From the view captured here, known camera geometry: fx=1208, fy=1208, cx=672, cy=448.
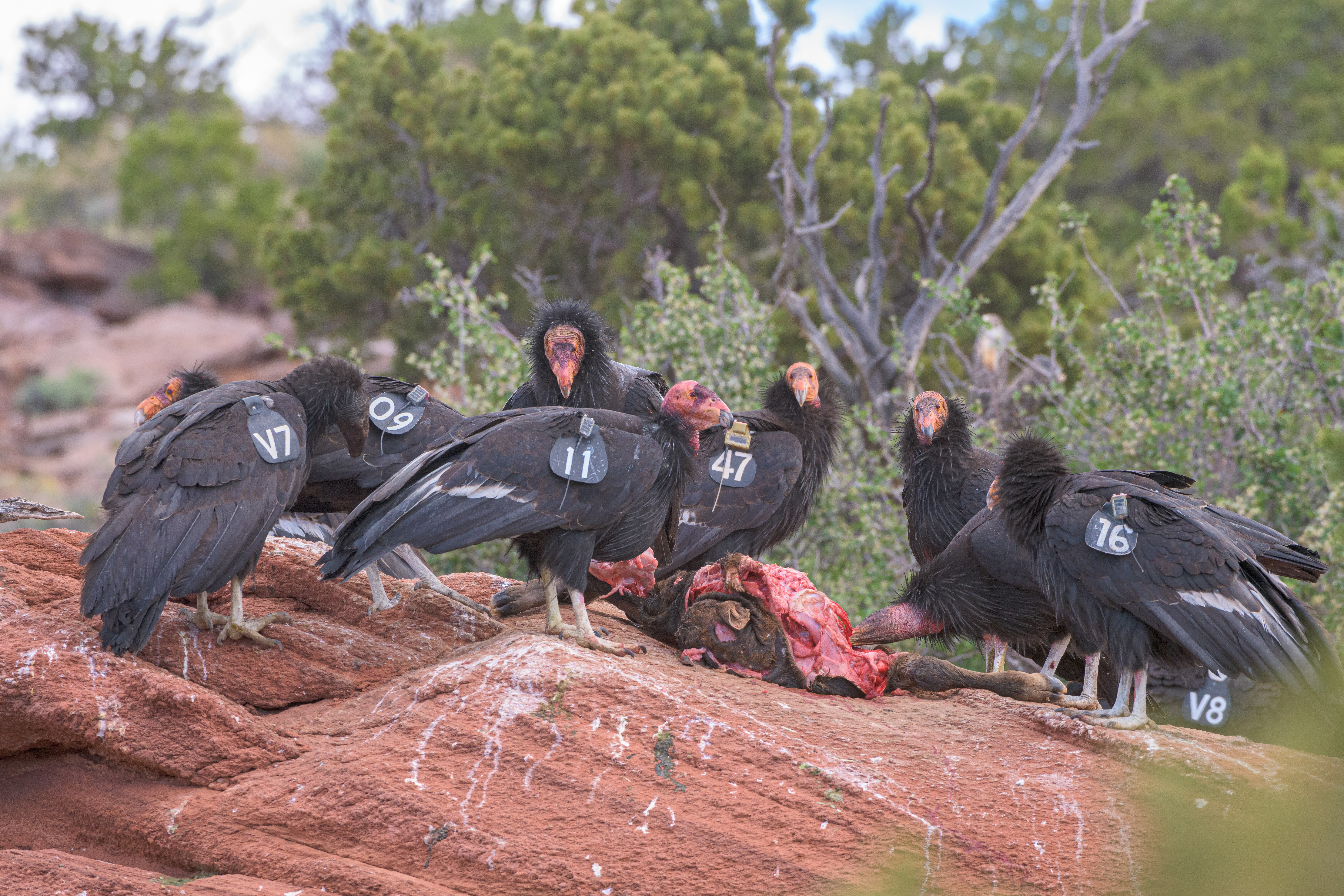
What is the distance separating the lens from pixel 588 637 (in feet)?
14.4

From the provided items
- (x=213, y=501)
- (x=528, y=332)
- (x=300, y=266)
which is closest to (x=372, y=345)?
(x=300, y=266)

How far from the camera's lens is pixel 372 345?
16.9m

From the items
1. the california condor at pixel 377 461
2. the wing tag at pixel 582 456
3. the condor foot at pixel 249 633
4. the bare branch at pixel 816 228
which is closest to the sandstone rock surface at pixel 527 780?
the condor foot at pixel 249 633

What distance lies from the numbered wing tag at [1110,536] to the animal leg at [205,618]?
3.15 m

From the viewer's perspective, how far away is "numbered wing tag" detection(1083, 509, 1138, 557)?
4.36 meters

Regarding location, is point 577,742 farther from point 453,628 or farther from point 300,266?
point 300,266

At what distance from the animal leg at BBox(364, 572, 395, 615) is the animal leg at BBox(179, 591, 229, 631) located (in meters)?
0.64

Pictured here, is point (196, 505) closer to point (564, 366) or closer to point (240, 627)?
point (240, 627)

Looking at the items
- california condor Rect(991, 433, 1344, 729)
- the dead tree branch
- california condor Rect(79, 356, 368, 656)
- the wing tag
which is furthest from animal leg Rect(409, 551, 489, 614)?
the dead tree branch

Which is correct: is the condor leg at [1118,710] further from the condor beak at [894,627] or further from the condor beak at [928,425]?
the condor beak at [928,425]

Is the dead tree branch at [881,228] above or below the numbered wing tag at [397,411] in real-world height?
above

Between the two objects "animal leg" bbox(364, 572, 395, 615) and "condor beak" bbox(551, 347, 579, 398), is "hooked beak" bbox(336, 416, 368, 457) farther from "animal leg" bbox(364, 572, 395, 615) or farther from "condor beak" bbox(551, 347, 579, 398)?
"condor beak" bbox(551, 347, 579, 398)

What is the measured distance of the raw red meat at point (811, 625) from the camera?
4.76 meters

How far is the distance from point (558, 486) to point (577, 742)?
98 centimetres
